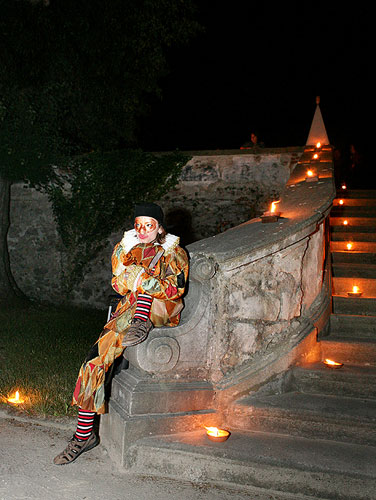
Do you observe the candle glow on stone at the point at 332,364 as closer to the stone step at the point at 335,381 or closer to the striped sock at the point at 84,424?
the stone step at the point at 335,381

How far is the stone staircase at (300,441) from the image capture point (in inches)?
105

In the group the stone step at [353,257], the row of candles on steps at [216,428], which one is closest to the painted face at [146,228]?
the row of candles on steps at [216,428]

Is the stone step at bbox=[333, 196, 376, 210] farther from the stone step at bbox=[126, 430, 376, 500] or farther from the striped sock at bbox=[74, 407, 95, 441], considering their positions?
the striped sock at bbox=[74, 407, 95, 441]

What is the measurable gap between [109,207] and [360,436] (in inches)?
315

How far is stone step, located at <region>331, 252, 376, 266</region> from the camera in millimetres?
5459

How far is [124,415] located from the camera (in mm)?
3014

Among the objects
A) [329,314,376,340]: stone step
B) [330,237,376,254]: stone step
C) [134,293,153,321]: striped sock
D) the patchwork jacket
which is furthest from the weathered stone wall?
[134,293,153,321]: striped sock

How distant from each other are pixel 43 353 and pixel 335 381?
3305mm

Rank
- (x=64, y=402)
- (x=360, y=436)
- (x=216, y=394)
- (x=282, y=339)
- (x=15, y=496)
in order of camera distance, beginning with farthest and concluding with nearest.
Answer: (x=64, y=402), (x=282, y=339), (x=216, y=394), (x=360, y=436), (x=15, y=496)

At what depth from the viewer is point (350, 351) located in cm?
383

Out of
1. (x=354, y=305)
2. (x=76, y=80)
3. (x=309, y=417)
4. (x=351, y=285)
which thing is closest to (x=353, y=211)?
(x=351, y=285)

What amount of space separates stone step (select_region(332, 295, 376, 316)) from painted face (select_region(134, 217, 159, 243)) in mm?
2220

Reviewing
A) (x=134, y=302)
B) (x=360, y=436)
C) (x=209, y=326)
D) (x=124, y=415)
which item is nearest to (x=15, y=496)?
(x=124, y=415)

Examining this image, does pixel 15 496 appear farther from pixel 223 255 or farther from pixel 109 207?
pixel 109 207
